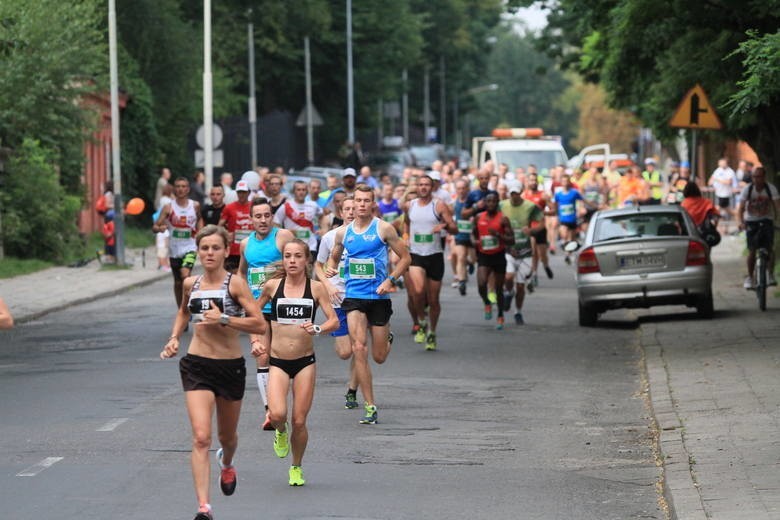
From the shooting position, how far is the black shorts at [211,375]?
29.9 ft

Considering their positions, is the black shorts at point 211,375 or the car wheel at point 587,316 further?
the car wheel at point 587,316

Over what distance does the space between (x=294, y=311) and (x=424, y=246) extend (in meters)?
8.58

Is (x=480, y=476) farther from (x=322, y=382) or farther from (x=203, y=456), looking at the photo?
(x=322, y=382)

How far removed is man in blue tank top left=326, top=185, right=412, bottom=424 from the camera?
13.4 m

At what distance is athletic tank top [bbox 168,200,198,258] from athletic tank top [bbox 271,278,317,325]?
9860 mm

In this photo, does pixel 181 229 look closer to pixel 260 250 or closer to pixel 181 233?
pixel 181 233

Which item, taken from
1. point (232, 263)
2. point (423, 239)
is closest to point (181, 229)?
point (232, 263)

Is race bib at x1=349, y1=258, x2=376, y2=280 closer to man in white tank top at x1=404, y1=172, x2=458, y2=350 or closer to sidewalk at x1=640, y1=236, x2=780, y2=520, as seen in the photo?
sidewalk at x1=640, y1=236, x2=780, y2=520

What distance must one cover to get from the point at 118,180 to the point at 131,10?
1329 cm

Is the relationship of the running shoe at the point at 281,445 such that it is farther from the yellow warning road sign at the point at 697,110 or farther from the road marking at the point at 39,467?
the yellow warning road sign at the point at 697,110

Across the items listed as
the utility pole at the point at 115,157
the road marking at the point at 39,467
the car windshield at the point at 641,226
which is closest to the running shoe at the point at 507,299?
the car windshield at the point at 641,226

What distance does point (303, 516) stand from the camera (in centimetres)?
905

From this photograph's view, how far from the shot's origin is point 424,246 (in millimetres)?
18875

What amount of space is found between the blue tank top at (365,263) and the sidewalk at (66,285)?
9845 mm
